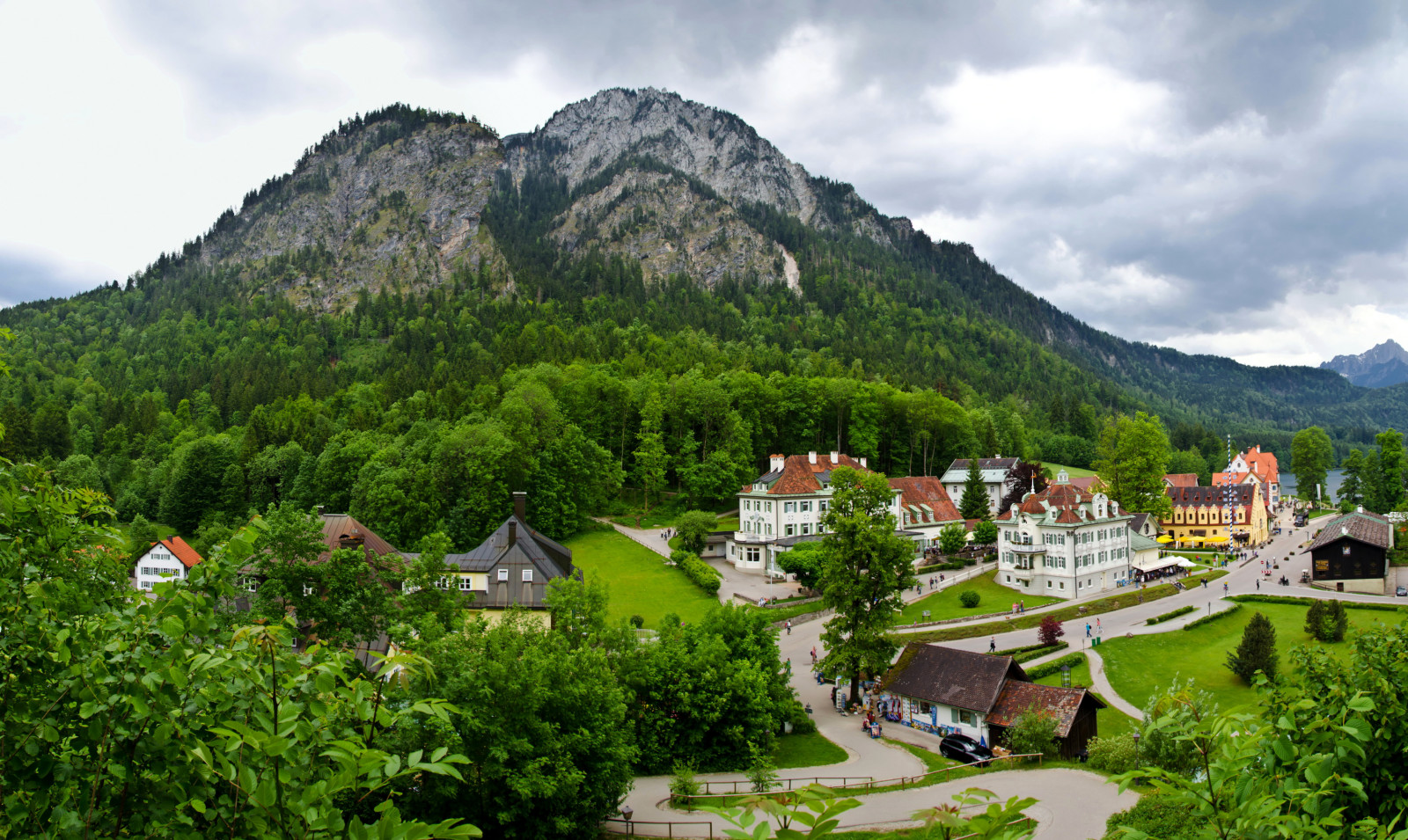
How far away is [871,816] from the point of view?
2164 centimetres

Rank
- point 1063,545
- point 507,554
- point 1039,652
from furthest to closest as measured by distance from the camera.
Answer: point 1063,545
point 507,554
point 1039,652

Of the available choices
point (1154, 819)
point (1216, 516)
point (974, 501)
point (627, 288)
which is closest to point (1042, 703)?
point (1154, 819)

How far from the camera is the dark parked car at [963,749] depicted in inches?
1125

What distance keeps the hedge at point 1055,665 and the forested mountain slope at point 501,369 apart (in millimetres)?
38378

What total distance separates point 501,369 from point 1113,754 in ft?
296

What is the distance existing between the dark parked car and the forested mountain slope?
41721 millimetres

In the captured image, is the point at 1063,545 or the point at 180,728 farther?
the point at 1063,545

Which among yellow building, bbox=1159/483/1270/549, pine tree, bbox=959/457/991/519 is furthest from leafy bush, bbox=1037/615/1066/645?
yellow building, bbox=1159/483/1270/549

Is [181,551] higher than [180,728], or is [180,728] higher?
[180,728]

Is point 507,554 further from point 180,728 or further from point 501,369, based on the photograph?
point 501,369

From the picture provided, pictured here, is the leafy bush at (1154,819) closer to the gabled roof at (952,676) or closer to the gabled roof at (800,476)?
the gabled roof at (952,676)

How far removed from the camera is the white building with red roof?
52.7 metres

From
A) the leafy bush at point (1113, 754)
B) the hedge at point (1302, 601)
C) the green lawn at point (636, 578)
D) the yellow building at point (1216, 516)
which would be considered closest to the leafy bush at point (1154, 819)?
the leafy bush at point (1113, 754)

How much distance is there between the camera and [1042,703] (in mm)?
29312
